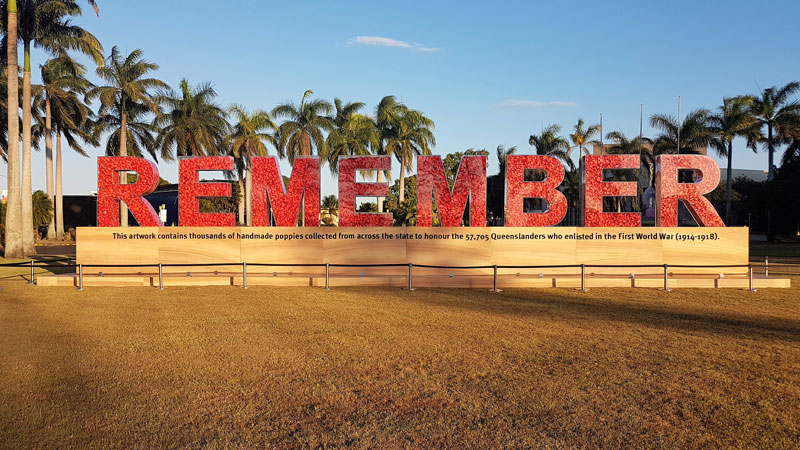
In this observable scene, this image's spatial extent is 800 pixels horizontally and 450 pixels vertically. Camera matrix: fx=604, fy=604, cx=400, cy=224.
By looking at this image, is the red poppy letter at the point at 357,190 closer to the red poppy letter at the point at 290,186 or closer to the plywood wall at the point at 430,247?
the plywood wall at the point at 430,247

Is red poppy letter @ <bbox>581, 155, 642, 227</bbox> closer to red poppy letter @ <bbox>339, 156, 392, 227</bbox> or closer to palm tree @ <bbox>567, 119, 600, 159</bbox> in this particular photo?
red poppy letter @ <bbox>339, 156, 392, 227</bbox>

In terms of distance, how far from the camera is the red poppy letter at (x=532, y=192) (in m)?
19.8

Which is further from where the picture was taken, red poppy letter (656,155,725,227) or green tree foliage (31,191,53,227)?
green tree foliage (31,191,53,227)

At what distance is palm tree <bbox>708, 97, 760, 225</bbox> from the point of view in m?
48.8

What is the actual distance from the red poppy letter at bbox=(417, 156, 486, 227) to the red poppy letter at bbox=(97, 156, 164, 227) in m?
8.91

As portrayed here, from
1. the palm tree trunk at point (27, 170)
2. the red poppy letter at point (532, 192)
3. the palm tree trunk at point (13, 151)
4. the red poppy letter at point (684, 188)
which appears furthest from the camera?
the palm tree trunk at point (27, 170)

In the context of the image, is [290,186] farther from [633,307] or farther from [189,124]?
[189,124]

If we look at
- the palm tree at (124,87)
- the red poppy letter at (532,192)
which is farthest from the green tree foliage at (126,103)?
the red poppy letter at (532,192)

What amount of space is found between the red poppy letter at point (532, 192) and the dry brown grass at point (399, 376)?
6.18m

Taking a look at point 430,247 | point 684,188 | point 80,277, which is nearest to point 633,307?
point 430,247

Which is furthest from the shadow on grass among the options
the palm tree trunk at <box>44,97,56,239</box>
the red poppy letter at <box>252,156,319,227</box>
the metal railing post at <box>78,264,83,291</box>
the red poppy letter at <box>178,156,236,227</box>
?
the palm tree trunk at <box>44,97,56,239</box>

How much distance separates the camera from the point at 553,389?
24.2ft

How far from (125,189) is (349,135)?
3326 cm

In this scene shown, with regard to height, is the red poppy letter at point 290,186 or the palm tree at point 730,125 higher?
the palm tree at point 730,125
